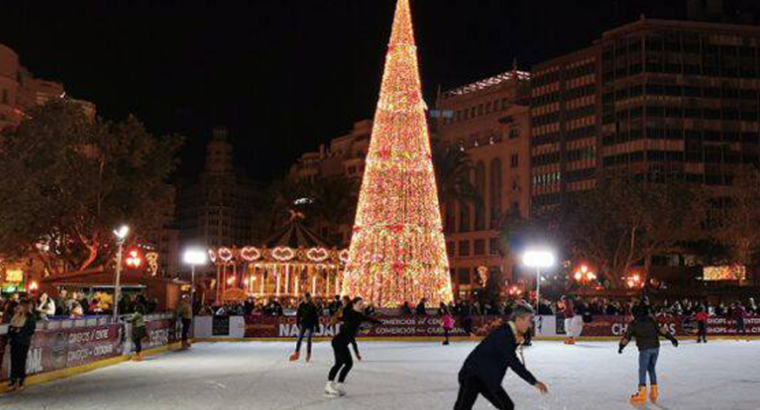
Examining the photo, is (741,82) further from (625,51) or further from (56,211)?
(56,211)

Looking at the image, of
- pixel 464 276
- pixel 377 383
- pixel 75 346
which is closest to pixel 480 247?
pixel 464 276

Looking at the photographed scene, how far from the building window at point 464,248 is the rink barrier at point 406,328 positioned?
7887cm

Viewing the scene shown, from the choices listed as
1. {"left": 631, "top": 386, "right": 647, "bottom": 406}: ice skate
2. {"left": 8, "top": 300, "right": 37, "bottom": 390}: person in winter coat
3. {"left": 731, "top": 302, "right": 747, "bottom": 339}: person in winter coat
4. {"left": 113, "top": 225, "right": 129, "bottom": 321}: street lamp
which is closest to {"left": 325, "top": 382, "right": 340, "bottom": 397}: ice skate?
{"left": 631, "top": 386, "right": 647, "bottom": 406}: ice skate

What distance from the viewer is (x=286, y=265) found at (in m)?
57.7

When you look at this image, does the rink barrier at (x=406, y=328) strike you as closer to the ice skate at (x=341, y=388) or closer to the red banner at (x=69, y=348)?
the red banner at (x=69, y=348)

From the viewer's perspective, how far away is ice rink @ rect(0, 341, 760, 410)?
14320 millimetres

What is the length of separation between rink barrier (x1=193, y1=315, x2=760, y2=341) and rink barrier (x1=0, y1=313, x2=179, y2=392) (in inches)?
274

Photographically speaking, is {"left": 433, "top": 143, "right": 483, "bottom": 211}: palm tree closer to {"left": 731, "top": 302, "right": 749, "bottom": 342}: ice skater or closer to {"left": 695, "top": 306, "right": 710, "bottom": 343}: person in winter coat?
{"left": 731, "top": 302, "right": 749, "bottom": 342}: ice skater

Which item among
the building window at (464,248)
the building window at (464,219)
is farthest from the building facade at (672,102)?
the building window at (464,248)

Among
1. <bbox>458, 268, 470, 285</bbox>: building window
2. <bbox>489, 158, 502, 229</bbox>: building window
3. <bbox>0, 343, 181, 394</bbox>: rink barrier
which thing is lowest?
<bbox>0, 343, 181, 394</bbox>: rink barrier

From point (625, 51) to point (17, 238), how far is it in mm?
75961

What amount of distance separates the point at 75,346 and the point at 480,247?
96.8 m

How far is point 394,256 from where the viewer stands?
123 feet

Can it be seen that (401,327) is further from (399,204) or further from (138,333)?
(138,333)
